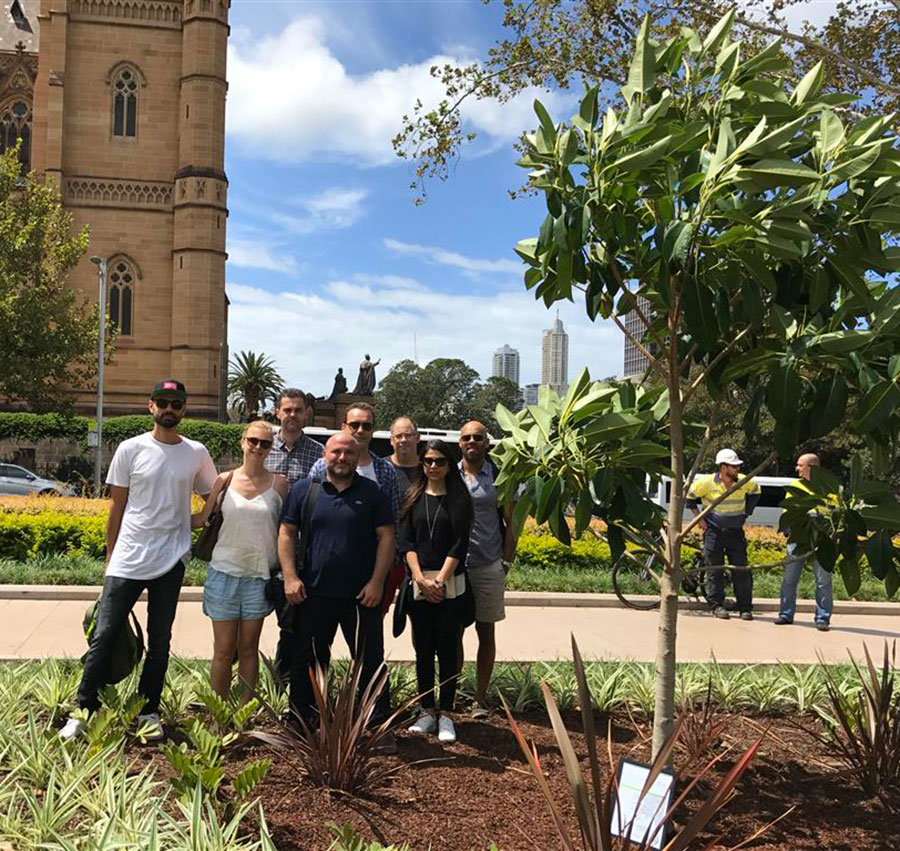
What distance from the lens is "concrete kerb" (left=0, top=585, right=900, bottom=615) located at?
29.7 ft

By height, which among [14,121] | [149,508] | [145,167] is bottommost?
[149,508]

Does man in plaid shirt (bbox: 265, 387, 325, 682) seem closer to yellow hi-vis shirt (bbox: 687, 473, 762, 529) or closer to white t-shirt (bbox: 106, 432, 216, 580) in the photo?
white t-shirt (bbox: 106, 432, 216, 580)

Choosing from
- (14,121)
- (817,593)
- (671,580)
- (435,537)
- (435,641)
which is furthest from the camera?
(14,121)

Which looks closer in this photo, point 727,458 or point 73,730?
point 73,730

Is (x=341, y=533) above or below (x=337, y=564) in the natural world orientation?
above

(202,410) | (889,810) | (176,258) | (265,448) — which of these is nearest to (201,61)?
(176,258)

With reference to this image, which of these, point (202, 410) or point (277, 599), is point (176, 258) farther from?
point (277, 599)

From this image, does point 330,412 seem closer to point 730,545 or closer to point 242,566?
point 730,545

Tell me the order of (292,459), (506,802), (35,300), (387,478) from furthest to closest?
(35,300), (292,459), (387,478), (506,802)

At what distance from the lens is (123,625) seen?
4684 millimetres

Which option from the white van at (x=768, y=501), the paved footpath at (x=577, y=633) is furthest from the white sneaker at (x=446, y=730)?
the white van at (x=768, y=501)

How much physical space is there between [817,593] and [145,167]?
125 feet

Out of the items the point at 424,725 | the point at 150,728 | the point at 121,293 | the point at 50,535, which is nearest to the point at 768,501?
the point at 50,535

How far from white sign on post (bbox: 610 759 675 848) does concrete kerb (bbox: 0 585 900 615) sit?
6.60 meters
